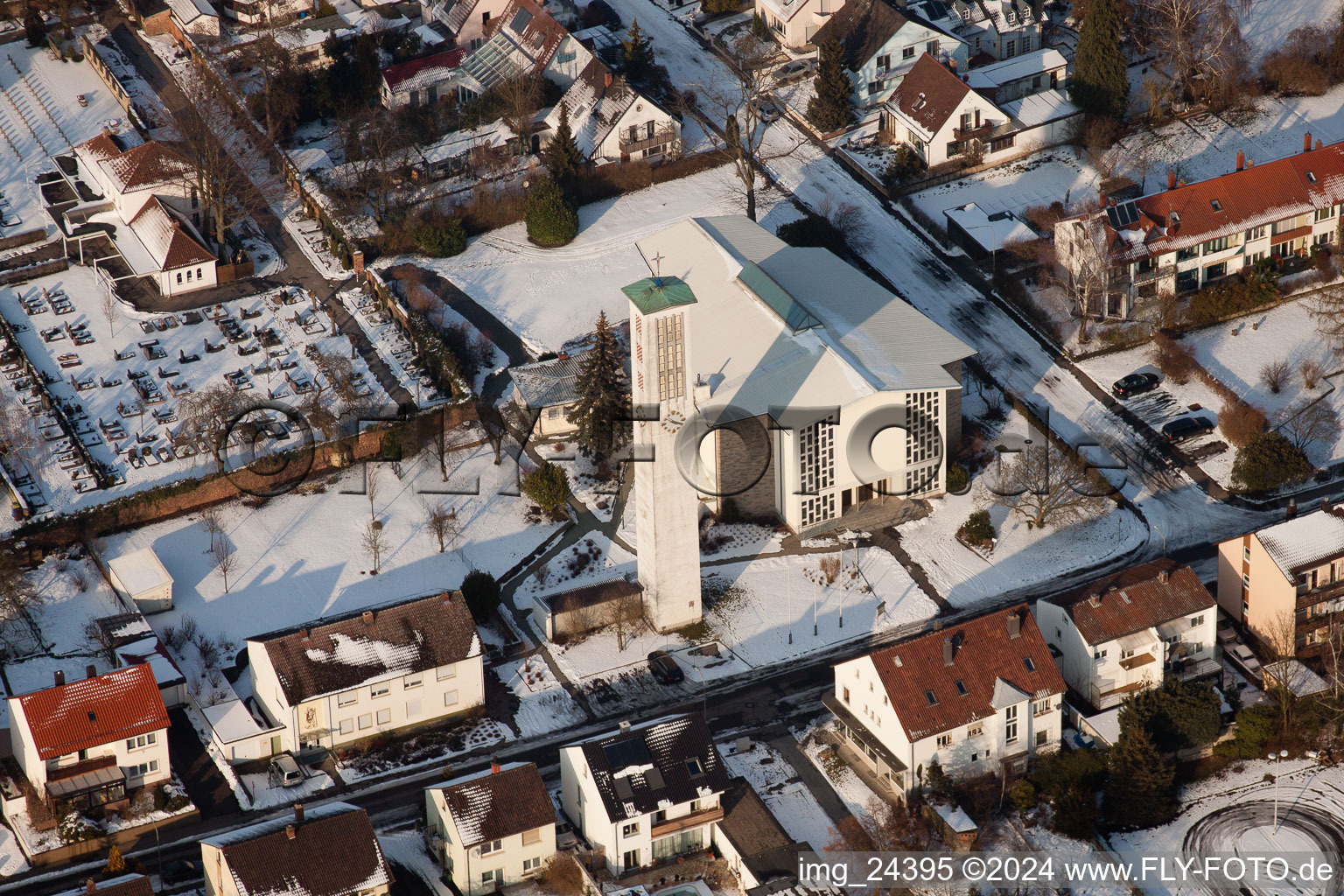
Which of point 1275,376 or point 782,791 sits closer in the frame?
point 782,791

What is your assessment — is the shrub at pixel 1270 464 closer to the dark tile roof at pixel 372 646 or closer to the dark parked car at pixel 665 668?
the dark parked car at pixel 665 668

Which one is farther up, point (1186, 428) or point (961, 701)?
point (1186, 428)

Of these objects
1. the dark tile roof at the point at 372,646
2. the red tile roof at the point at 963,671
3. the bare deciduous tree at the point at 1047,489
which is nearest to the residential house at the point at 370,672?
the dark tile roof at the point at 372,646

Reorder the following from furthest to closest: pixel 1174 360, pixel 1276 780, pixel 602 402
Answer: pixel 1174 360 → pixel 602 402 → pixel 1276 780

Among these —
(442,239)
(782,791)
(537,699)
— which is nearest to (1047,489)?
(782,791)

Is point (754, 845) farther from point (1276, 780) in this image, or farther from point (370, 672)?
point (1276, 780)

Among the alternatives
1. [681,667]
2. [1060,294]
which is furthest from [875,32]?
[681,667]

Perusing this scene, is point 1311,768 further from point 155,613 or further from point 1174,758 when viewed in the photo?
point 155,613
